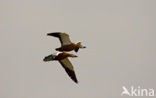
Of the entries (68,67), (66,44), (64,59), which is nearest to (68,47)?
(66,44)

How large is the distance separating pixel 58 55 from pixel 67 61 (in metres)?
2.93

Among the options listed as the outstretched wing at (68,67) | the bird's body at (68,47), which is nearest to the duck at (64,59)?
the outstretched wing at (68,67)

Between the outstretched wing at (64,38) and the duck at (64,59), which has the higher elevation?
the outstretched wing at (64,38)

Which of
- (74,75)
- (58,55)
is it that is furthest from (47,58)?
(74,75)

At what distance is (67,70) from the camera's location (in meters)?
52.4

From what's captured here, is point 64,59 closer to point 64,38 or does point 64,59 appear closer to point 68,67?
point 68,67

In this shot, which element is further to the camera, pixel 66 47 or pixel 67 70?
pixel 67 70

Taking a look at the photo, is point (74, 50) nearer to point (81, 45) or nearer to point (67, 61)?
point (81, 45)

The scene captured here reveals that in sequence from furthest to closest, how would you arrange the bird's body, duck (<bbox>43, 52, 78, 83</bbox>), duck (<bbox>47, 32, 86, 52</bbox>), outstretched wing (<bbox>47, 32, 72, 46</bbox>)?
outstretched wing (<bbox>47, 32, 72, 46</bbox>) < duck (<bbox>43, 52, 78, 83</bbox>) < the bird's body < duck (<bbox>47, 32, 86, 52</bbox>)

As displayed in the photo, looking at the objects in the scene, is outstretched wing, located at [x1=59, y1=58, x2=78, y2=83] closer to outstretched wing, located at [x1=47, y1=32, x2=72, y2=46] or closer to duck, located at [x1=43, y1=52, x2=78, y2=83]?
duck, located at [x1=43, y1=52, x2=78, y2=83]

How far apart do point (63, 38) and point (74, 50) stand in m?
1.93

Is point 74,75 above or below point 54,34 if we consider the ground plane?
below

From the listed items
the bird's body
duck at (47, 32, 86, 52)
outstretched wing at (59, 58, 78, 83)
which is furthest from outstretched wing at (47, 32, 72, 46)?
outstretched wing at (59, 58, 78, 83)

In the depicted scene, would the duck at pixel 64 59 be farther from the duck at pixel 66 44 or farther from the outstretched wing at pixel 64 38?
the outstretched wing at pixel 64 38
